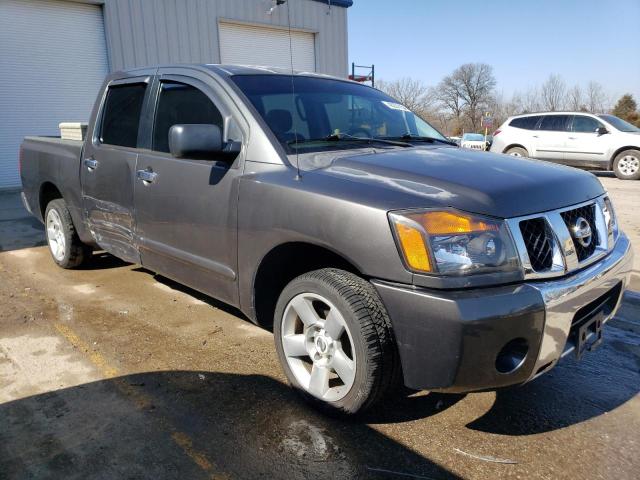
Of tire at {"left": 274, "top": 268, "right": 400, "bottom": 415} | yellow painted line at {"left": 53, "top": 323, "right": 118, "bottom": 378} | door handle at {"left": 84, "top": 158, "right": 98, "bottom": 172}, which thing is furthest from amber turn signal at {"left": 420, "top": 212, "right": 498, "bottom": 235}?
door handle at {"left": 84, "top": 158, "right": 98, "bottom": 172}

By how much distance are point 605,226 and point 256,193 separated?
186cm

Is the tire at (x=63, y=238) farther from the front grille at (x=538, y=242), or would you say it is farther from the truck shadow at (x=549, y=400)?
the front grille at (x=538, y=242)

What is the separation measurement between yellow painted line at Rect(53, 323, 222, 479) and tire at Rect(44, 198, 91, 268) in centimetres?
134

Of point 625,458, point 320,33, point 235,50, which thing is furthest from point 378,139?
point 320,33

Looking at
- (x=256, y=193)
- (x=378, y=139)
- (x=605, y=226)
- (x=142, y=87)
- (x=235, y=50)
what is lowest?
(x=605, y=226)

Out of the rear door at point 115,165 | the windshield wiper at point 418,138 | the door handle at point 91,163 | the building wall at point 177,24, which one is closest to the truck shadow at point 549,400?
the windshield wiper at point 418,138

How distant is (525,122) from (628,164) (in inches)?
112

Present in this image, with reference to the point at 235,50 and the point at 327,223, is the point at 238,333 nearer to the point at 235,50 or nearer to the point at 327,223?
the point at 327,223

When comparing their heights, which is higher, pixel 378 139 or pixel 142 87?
pixel 142 87

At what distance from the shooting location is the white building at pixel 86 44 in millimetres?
12266

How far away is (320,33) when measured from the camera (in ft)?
57.3

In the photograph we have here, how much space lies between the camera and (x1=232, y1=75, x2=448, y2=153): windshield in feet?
10.3

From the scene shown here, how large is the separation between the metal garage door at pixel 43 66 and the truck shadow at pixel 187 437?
11.7 metres

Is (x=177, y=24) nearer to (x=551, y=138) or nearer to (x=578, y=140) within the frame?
(x=551, y=138)
